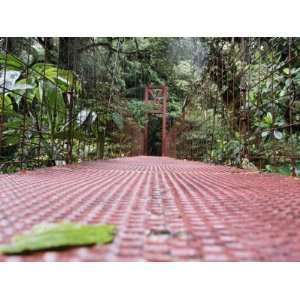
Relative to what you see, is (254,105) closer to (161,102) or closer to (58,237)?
(58,237)

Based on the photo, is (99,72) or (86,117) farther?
(99,72)

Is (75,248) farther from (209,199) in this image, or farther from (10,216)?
(209,199)

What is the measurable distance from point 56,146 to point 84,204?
1.92m

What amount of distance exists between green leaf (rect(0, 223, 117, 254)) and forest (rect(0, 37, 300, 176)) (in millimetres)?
1014

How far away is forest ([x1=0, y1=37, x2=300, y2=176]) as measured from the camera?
1987 millimetres

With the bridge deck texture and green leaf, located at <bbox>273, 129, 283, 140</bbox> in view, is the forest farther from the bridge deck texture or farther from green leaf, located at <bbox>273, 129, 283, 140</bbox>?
the bridge deck texture

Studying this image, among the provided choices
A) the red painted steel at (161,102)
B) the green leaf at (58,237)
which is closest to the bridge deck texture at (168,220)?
the green leaf at (58,237)

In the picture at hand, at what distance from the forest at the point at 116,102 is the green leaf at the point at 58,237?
101cm

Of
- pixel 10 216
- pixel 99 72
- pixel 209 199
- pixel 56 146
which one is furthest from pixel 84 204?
pixel 99 72

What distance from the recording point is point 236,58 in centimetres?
344

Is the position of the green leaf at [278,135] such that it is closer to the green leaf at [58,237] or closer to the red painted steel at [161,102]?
the green leaf at [58,237]

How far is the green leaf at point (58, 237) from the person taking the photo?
0.35 m

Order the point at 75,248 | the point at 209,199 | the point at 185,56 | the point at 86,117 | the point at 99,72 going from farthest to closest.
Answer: the point at 185,56 → the point at 99,72 → the point at 86,117 → the point at 209,199 → the point at 75,248

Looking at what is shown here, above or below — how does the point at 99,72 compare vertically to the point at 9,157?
above
